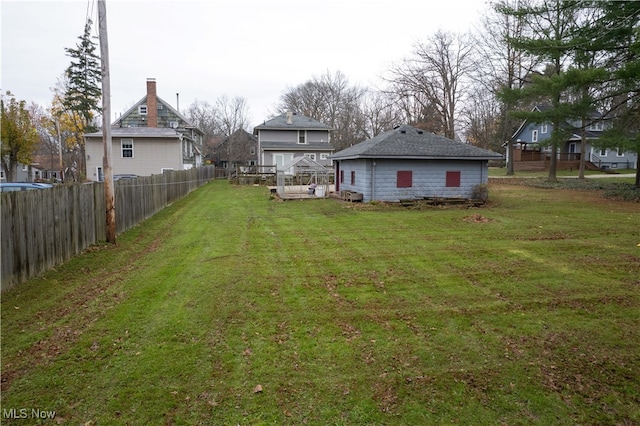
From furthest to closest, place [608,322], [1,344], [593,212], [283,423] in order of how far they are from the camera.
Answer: [593,212]
[608,322]
[1,344]
[283,423]

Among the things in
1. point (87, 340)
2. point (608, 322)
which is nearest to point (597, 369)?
point (608, 322)

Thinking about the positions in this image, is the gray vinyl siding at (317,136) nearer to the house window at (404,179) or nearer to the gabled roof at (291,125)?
the gabled roof at (291,125)

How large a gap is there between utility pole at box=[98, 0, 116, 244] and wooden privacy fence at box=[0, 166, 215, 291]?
24 cm

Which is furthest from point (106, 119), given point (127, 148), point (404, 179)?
point (127, 148)

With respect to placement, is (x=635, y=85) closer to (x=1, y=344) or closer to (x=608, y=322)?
(x=608, y=322)

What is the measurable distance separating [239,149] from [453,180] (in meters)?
44.3

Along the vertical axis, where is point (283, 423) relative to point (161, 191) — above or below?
below

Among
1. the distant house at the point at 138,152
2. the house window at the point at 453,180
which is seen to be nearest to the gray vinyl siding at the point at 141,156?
the distant house at the point at 138,152

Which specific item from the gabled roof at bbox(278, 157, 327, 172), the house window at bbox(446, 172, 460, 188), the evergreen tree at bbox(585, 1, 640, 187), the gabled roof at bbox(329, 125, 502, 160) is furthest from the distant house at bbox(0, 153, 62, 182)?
the evergreen tree at bbox(585, 1, 640, 187)

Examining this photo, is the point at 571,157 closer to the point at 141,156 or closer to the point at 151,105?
the point at 141,156

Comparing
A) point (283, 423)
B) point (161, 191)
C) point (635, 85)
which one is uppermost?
point (635, 85)

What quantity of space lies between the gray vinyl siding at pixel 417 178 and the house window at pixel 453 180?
0.52ft

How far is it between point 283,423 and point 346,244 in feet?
25.3

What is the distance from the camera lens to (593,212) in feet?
54.6
